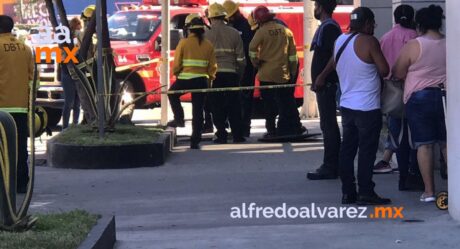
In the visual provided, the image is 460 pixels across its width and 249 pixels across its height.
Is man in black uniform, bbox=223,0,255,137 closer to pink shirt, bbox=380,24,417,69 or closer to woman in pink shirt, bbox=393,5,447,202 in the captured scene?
pink shirt, bbox=380,24,417,69

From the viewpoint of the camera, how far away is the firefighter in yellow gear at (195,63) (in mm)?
13359

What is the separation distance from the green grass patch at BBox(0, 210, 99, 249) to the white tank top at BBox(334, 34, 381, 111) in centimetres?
255

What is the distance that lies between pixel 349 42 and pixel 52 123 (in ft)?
32.8

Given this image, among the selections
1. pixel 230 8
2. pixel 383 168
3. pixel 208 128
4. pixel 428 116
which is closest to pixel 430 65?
pixel 428 116

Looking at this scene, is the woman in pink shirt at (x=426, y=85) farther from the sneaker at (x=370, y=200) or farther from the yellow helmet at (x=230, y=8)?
the yellow helmet at (x=230, y=8)

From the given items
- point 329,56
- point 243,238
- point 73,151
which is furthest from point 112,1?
point 243,238

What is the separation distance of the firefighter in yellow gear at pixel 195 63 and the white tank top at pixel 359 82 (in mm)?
4592

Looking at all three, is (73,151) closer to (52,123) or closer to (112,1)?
(52,123)

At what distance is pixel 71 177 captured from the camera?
37.7ft

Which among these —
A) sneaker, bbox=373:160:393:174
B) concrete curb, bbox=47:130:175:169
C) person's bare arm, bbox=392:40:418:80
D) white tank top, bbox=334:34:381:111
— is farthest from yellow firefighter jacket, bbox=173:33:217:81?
person's bare arm, bbox=392:40:418:80

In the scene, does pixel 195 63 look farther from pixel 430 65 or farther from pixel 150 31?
pixel 150 31

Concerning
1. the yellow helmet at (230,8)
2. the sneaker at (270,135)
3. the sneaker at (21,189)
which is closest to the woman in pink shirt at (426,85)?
the sneaker at (21,189)

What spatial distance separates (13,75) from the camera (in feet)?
33.3

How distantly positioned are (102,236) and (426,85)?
3308 millimetres
